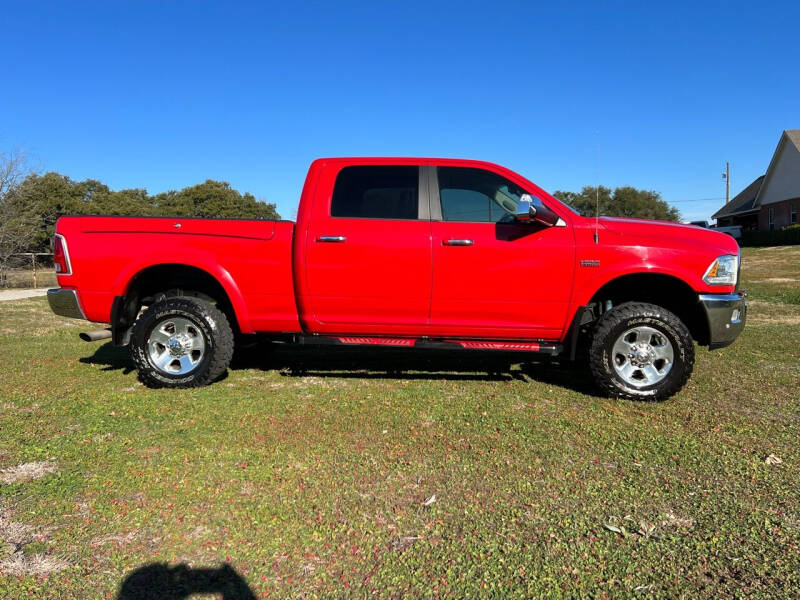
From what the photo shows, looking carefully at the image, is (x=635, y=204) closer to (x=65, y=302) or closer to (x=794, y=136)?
(x=794, y=136)

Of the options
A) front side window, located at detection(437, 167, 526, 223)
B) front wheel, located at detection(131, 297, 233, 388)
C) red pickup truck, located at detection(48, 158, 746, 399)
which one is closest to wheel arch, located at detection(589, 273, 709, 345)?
red pickup truck, located at detection(48, 158, 746, 399)

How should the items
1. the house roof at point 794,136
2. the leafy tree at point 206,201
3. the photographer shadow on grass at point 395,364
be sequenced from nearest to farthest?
the photographer shadow on grass at point 395,364 < the house roof at point 794,136 < the leafy tree at point 206,201

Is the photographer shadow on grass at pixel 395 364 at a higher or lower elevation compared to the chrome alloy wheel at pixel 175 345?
lower

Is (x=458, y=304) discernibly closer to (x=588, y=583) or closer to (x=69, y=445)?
(x=588, y=583)

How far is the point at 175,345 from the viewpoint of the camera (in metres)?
4.78

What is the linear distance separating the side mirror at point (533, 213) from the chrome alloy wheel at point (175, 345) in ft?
10.2

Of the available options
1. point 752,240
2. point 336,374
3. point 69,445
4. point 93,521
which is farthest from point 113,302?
point 752,240

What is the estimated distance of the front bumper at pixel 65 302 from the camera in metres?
4.75

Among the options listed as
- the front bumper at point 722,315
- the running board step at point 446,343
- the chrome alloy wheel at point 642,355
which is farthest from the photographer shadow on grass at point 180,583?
the front bumper at point 722,315

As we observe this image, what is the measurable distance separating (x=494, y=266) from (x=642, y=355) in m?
1.49

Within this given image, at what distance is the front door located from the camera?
14.5 ft

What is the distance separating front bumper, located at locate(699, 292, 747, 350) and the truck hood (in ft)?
1.32

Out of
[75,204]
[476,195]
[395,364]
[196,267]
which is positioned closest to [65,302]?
[196,267]

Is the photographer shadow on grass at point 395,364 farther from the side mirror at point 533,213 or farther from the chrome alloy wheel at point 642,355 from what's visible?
the side mirror at point 533,213
